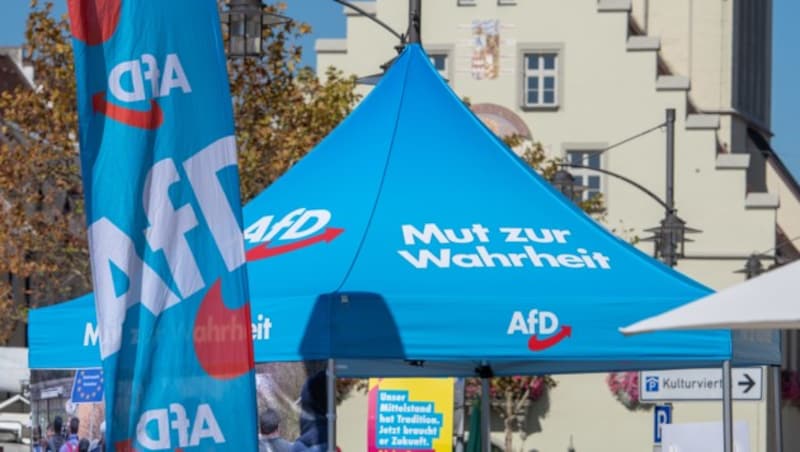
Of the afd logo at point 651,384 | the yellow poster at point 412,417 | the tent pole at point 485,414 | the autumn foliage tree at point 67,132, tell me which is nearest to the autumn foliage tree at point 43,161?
the autumn foliage tree at point 67,132

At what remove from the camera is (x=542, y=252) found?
10398 mm

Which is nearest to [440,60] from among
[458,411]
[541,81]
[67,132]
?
[541,81]

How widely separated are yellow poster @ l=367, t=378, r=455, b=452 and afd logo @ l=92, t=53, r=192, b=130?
62.3 ft

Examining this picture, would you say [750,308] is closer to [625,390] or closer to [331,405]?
[331,405]

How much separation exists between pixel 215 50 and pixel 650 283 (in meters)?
4.13

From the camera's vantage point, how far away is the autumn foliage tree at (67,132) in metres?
29.8

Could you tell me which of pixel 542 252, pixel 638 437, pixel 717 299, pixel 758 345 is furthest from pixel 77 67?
pixel 638 437

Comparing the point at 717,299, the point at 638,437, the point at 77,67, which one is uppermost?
the point at 77,67

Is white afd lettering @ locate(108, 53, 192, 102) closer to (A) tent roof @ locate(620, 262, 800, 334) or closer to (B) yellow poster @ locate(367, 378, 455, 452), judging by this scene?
(A) tent roof @ locate(620, 262, 800, 334)

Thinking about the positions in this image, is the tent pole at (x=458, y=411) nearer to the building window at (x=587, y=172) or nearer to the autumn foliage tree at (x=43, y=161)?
the autumn foliage tree at (x=43, y=161)

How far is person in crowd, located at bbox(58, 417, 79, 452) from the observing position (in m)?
11.2

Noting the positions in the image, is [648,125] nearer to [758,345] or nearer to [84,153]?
[758,345]

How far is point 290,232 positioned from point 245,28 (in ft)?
32.2

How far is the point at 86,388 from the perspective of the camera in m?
11.4
